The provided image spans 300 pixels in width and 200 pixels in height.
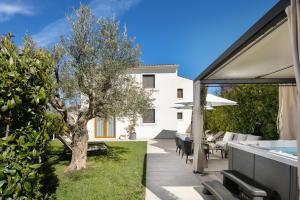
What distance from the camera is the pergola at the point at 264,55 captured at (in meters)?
2.54

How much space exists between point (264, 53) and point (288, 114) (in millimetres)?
4820

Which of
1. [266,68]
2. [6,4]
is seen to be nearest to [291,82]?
[266,68]

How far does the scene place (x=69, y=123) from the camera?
8.16 meters

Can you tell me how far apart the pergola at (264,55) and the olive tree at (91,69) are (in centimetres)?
256

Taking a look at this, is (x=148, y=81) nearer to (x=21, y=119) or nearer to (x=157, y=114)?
(x=157, y=114)

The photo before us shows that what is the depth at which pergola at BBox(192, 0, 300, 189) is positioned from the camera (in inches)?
100.0

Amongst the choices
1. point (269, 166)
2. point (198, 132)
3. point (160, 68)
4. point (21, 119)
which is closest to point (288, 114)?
point (198, 132)

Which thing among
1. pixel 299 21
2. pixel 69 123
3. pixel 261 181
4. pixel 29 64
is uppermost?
pixel 299 21

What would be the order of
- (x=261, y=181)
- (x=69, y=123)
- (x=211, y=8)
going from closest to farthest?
(x=261, y=181) → (x=69, y=123) → (x=211, y=8)

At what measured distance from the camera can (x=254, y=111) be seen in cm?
1136

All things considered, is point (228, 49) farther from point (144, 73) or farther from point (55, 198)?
point (144, 73)

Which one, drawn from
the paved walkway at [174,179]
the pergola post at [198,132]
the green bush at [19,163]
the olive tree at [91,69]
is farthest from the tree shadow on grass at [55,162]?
the pergola post at [198,132]

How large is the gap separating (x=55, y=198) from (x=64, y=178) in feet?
6.07

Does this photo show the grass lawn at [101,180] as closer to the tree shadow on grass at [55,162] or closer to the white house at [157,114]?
the tree shadow on grass at [55,162]
